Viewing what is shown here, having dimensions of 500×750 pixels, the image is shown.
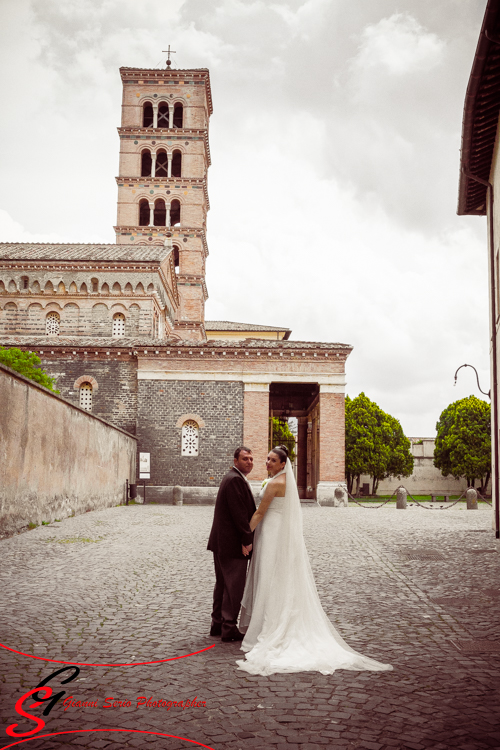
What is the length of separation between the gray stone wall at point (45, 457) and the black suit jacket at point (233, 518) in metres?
7.40

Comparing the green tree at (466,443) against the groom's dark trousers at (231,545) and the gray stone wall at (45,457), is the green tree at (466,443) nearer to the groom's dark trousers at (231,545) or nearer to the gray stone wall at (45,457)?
the gray stone wall at (45,457)

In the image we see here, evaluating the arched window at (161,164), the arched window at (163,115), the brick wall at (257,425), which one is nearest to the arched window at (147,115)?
the arched window at (163,115)

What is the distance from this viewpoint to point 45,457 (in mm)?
14359

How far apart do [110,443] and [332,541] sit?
1106cm

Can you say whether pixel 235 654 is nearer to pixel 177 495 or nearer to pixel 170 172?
pixel 177 495

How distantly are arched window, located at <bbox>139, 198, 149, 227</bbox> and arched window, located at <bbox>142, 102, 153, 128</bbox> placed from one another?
6249mm

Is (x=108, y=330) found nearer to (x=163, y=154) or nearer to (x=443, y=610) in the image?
(x=163, y=154)

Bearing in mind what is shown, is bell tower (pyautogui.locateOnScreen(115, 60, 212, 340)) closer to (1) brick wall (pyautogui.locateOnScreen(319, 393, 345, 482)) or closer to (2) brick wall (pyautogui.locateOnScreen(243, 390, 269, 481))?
(2) brick wall (pyautogui.locateOnScreen(243, 390, 269, 481))

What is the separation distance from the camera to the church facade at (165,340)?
2769 centimetres

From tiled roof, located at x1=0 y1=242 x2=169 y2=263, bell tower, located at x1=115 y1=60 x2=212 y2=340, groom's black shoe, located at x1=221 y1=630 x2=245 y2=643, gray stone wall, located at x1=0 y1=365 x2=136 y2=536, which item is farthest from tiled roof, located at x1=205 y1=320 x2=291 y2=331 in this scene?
groom's black shoe, located at x1=221 y1=630 x2=245 y2=643

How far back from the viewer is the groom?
5.34m

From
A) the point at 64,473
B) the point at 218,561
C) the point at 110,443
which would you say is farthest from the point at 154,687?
the point at 110,443

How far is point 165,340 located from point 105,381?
133 inches

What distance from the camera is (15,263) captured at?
33.4m
